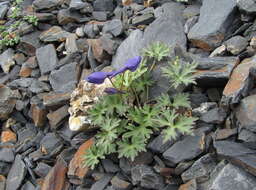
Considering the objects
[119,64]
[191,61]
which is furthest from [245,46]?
[119,64]

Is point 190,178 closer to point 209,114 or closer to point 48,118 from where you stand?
point 209,114

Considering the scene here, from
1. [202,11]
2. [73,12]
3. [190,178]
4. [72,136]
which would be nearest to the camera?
[190,178]

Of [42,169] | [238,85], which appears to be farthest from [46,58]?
[238,85]

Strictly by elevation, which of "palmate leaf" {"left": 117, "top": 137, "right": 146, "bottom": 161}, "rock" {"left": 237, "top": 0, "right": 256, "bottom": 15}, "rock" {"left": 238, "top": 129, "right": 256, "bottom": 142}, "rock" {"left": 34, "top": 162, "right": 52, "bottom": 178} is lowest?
"rock" {"left": 34, "top": 162, "right": 52, "bottom": 178}

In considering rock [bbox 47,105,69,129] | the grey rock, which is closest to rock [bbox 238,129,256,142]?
rock [bbox 47,105,69,129]

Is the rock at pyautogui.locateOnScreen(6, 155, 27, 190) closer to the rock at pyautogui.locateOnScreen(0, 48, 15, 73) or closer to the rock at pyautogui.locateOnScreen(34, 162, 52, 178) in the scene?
the rock at pyautogui.locateOnScreen(34, 162, 52, 178)

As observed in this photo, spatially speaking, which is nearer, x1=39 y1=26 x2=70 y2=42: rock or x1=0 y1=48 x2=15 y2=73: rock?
x1=39 y1=26 x2=70 y2=42: rock

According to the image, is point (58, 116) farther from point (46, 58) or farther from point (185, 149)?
point (185, 149)
